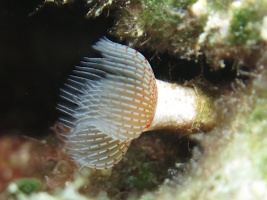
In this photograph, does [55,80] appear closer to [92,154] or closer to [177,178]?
[92,154]

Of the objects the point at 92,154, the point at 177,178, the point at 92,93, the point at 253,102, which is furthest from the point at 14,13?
the point at 253,102

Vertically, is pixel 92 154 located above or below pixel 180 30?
below

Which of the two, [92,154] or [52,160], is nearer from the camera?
[92,154]

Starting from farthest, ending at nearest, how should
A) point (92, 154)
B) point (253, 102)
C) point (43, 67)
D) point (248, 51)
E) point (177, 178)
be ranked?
point (43, 67), point (92, 154), point (177, 178), point (248, 51), point (253, 102)

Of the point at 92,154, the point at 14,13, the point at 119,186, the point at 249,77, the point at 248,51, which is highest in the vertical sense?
the point at 248,51
